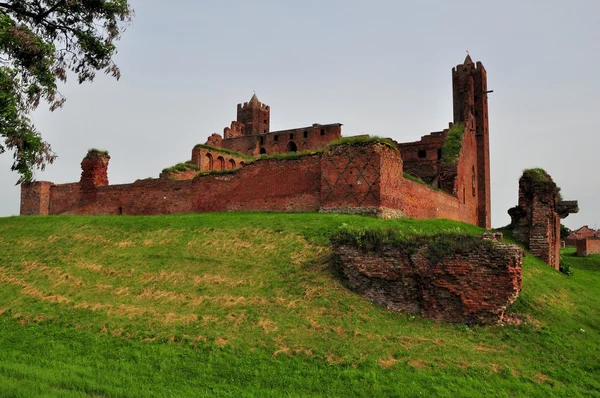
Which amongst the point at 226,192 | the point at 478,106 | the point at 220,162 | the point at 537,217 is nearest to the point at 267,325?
the point at 226,192

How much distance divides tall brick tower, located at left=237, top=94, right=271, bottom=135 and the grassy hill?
155ft

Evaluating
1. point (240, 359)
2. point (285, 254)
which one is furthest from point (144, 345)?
point (285, 254)

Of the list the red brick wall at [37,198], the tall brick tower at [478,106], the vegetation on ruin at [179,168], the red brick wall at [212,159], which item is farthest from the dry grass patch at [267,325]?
the tall brick tower at [478,106]

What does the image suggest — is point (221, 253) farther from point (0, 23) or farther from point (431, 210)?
point (431, 210)

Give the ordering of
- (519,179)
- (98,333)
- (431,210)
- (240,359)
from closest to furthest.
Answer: (240,359), (98,333), (519,179), (431,210)

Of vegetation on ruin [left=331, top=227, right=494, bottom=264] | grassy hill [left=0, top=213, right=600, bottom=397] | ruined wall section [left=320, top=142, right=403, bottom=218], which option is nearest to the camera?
grassy hill [left=0, top=213, right=600, bottom=397]

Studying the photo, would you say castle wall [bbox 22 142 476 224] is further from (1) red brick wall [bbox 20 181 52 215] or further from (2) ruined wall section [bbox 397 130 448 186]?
(2) ruined wall section [bbox 397 130 448 186]

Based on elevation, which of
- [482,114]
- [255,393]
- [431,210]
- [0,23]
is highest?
[482,114]

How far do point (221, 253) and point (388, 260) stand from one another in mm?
5815

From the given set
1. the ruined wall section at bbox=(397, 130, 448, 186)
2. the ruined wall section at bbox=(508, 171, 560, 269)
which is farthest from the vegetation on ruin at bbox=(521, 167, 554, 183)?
the ruined wall section at bbox=(397, 130, 448, 186)

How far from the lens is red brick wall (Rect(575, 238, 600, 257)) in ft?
149

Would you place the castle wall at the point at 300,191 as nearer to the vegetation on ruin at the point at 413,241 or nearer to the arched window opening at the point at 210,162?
the vegetation on ruin at the point at 413,241

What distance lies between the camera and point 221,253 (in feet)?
49.2

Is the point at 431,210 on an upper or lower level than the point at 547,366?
upper
